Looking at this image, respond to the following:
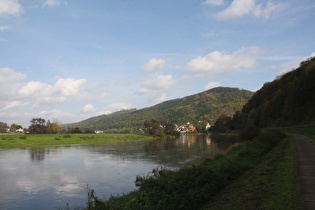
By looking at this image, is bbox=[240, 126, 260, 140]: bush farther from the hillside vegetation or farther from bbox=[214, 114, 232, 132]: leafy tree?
bbox=[214, 114, 232, 132]: leafy tree

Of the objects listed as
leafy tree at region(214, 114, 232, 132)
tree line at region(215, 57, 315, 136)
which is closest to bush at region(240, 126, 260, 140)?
tree line at region(215, 57, 315, 136)

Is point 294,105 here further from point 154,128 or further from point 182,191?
point 154,128

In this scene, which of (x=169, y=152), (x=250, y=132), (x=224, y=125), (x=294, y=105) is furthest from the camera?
(x=224, y=125)

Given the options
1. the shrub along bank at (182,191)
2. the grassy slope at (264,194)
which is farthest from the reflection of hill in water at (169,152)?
the grassy slope at (264,194)

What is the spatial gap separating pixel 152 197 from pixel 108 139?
263ft

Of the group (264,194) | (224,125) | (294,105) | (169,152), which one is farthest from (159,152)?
(224,125)

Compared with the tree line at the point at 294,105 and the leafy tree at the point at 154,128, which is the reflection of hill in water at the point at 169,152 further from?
the leafy tree at the point at 154,128

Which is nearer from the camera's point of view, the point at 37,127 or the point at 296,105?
the point at 296,105

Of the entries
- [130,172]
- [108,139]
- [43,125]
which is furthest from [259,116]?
[43,125]

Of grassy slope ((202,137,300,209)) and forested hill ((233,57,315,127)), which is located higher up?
forested hill ((233,57,315,127))

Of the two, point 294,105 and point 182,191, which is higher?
point 294,105

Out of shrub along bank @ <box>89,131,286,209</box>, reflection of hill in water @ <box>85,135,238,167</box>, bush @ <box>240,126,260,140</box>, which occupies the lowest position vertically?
reflection of hill in water @ <box>85,135,238,167</box>

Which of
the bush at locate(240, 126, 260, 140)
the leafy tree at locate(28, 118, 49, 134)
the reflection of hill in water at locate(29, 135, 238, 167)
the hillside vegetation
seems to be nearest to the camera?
the reflection of hill in water at locate(29, 135, 238, 167)

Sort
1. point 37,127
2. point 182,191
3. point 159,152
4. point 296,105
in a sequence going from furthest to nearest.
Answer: point 37,127, point 296,105, point 159,152, point 182,191
